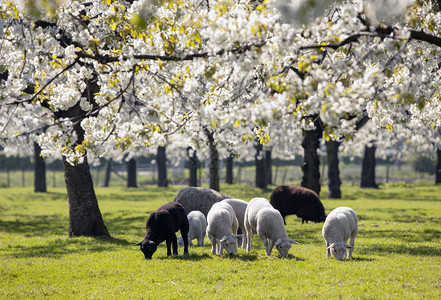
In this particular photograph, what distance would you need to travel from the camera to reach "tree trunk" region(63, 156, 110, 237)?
48.0 feet

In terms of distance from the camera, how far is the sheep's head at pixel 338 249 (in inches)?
416

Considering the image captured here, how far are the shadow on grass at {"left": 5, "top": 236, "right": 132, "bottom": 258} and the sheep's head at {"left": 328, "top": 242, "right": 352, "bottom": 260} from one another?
5.89 m

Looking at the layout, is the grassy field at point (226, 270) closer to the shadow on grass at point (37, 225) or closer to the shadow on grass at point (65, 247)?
the shadow on grass at point (65, 247)

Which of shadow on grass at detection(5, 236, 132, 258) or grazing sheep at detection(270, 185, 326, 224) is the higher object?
grazing sheep at detection(270, 185, 326, 224)

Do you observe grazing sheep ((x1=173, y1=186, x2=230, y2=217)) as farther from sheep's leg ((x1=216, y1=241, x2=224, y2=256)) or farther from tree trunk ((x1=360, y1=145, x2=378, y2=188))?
tree trunk ((x1=360, y1=145, x2=378, y2=188))

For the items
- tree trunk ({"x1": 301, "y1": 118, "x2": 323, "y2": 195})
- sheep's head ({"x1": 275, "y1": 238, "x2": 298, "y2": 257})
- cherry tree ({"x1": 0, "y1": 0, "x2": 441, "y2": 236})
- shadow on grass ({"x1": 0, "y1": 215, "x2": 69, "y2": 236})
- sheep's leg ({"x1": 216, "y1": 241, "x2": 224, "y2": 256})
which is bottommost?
shadow on grass ({"x1": 0, "y1": 215, "x2": 69, "y2": 236})

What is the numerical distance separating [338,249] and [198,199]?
6.30 meters

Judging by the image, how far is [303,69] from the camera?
7086 mm

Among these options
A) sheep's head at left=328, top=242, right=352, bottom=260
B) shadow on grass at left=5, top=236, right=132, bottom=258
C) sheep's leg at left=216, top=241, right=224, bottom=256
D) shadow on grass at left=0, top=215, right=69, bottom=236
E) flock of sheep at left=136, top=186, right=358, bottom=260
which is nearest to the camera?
sheep's head at left=328, top=242, right=352, bottom=260

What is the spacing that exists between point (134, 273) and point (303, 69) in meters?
5.58

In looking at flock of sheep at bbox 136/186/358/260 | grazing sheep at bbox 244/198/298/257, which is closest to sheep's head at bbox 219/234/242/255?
flock of sheep at bbox 136/186/358/260

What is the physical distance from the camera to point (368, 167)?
124ft

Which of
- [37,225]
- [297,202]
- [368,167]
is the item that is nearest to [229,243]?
[297,202]

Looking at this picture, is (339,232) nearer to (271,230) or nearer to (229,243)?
(271,230)
